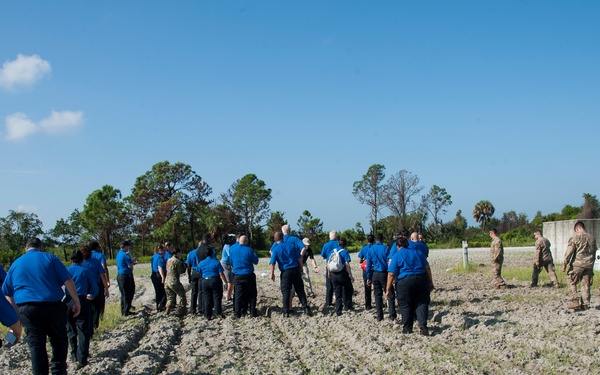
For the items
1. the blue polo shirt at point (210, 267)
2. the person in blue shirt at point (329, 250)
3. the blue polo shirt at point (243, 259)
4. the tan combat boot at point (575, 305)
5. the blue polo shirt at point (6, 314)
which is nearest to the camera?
the blue polo shirt at point (6, 314)

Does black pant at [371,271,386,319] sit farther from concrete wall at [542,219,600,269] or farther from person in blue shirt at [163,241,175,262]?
concrete wall at [542,219,600,269]

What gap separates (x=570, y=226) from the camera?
19.9 meters

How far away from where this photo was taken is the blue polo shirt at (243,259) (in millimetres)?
10773

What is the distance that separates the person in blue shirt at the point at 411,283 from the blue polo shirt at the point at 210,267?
13.3ft

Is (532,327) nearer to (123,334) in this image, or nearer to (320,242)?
(123,334)

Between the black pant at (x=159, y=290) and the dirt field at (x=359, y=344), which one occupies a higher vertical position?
the black pant at (x=159, y=290)

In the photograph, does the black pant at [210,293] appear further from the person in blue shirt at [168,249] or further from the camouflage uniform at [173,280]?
the person in blue shirt at [168,249]

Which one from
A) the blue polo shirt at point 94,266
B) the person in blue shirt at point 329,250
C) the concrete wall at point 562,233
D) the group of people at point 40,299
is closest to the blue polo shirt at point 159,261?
the blue polo shirt at point 94,266

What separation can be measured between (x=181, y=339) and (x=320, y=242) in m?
39.1

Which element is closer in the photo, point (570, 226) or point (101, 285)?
point (101, 285)

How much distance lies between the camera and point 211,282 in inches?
433

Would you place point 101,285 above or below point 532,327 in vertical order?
above

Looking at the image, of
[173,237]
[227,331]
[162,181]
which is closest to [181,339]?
[227,331]

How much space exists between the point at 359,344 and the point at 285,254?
123 inches
